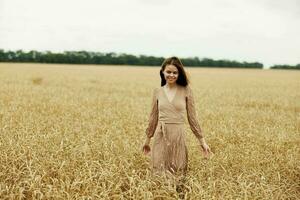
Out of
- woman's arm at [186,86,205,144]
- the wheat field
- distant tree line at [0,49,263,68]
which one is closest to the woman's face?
woman's arm at [186,86,205,144]

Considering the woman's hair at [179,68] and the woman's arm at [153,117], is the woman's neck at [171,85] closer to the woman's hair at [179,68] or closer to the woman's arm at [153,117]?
the woman's hair at [179,68]

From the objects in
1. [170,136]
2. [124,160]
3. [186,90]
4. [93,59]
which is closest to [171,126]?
[170,136]

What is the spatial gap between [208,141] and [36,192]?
15.7ft

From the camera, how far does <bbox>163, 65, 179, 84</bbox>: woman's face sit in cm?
560

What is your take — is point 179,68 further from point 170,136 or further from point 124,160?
point 124,160

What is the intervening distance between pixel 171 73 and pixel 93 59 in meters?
84.2

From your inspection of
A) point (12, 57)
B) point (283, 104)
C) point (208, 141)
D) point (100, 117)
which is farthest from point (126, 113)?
point (12, 57)

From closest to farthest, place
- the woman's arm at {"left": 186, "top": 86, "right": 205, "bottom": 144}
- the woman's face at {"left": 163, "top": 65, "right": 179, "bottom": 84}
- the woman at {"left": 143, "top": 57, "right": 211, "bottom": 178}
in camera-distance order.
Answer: the woman's face at {"left": 163, "top": 65, "right": 179, "bottom": 84} → the woman at {"left": 143, "top": 57, "right": 211, "bottom": 178} → the woman's arm at {"left": 186, "top": 86, "right": 205, "bottom": 144}

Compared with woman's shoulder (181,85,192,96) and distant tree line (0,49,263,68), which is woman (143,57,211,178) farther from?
distant tree line (0,49,263,68)

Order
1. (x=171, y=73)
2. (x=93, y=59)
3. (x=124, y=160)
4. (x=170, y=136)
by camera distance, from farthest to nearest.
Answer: (x=93, y=59)
(x=124, y=160)
(x=170, y=136)
(x=171, y=73)

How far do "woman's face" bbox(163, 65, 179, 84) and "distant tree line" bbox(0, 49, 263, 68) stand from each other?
272 ft

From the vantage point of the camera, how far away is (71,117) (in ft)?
37.7

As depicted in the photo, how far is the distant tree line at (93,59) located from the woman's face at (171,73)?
8277cm

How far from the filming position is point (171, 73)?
5602mm
